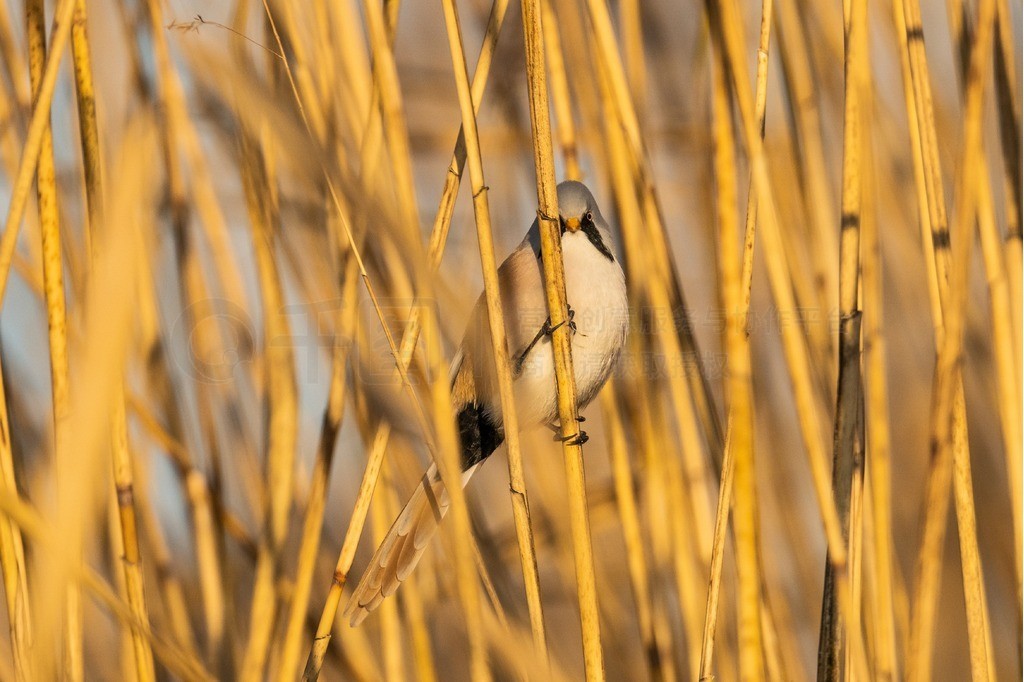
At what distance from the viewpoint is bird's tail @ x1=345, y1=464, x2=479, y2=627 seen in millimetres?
1085

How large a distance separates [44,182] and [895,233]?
1.32 metres

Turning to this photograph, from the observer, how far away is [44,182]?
0.93m

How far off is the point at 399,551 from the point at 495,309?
0.44m

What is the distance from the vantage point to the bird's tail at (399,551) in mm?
1085

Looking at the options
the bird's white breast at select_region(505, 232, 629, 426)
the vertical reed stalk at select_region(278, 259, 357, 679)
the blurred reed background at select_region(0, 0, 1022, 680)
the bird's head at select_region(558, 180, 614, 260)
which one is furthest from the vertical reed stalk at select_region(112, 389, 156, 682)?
the bird's head at select_region(558, 180, 614, 260)

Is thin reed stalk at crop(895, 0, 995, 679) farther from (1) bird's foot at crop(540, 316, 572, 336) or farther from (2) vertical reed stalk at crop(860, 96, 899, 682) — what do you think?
(1) bird's foot at crop(540, 316, 572, 336)

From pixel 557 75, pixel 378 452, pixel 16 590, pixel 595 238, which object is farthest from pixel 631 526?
pixel 16 590

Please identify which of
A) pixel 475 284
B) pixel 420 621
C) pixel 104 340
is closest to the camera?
pixel 104 340

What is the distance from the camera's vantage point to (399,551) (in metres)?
1.11

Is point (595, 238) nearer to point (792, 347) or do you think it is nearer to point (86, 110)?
point (792, 347)

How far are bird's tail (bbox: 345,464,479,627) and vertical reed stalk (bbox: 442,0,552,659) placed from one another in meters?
0.28

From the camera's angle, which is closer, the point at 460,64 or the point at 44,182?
the point at 460,64

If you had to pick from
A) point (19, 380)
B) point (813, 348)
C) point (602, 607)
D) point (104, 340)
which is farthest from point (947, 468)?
point (19, 380)

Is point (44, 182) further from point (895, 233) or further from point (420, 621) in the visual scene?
point (895, 233)
